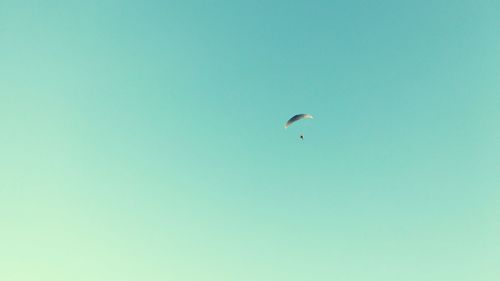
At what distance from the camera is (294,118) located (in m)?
45.9
